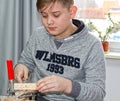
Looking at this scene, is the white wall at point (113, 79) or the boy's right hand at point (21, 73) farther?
the white wall at point (113, 79)

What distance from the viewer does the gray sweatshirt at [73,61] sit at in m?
1.09

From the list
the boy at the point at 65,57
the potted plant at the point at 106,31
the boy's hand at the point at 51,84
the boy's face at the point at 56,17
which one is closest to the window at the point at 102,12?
the potted plant at the point at 106,31

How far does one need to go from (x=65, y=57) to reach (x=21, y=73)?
0.73ft

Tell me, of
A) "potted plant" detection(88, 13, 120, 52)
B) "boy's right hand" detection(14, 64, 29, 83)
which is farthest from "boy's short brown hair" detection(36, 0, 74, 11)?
"potted plant" detection(88, 13, 120, 52)

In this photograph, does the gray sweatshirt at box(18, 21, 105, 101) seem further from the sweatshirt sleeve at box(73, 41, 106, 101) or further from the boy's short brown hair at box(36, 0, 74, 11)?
the boy's short brown hair at box(36, 0, 74, 11)

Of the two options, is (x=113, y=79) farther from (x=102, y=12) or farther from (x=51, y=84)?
(x=51, y=84)

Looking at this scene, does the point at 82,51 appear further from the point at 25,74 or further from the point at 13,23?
the point at 13,23

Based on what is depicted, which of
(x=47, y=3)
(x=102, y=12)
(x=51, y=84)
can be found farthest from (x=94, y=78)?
(x=102, y=12)

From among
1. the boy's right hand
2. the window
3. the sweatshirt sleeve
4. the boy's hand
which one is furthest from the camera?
the window

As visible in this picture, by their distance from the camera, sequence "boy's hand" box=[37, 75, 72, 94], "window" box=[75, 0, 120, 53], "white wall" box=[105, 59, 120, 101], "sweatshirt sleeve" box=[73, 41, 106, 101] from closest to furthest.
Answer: "boy's hand" box=[37, 75, 72, 94], "sweatshirt sleeve" box=[73, 41, 106, 101], "white wall" box=[105, 59, 120, 101], "window" box=[75, 0, 120, 53]

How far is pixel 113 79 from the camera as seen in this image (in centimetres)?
198

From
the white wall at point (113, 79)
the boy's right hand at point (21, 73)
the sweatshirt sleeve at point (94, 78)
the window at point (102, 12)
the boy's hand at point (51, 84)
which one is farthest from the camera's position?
the window at point (102, 12)

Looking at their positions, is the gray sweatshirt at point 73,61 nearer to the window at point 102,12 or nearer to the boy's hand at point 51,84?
the boy's hand at point 51,84

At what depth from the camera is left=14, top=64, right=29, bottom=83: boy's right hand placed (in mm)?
1156
